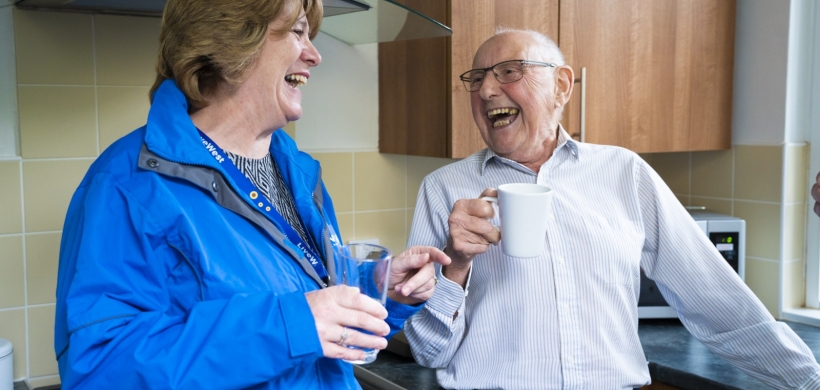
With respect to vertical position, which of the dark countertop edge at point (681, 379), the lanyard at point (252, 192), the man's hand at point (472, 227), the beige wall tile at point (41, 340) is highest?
the lanyard at point (252, 192)

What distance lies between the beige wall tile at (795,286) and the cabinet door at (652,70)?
439 millimetres

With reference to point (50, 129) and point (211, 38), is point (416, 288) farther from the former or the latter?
point (50, 129)

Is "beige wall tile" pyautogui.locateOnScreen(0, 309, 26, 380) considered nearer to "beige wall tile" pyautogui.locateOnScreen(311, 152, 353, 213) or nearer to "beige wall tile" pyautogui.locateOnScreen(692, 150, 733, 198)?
"beige wall tile" pyautogui.locateOnScreen(311, 152, 353, 213)

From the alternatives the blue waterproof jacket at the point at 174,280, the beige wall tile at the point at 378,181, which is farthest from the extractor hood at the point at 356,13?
the blue waterproof jacket at the point at 174,280

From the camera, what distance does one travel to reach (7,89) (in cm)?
166

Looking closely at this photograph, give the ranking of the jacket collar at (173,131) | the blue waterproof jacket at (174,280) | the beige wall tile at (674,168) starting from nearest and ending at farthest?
1. the blue waterproof jacket at (174,280)
2. the jacket collar at (173,131)
3. the beige wall tile at (674,168)

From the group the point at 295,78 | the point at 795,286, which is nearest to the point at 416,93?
the point at 295,78

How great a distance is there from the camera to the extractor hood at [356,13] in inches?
62.2

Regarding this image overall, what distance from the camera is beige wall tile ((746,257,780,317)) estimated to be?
7.47 feet

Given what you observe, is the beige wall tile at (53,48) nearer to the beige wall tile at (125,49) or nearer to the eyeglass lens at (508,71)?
the beige wall tile at (125,49)

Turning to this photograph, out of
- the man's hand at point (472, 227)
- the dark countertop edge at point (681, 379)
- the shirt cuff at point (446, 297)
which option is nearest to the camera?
the man's hand at point (472, 227)

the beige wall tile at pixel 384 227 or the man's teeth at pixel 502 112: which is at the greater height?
the man's teeth at pixel 502 112

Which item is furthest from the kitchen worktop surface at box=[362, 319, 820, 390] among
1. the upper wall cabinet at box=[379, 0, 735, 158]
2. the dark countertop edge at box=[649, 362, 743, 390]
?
the upper wall cabinet at box=[379, 0, 735, 158]

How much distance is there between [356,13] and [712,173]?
1403mm
